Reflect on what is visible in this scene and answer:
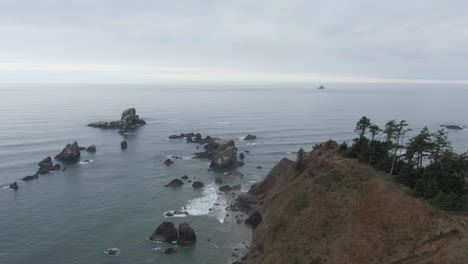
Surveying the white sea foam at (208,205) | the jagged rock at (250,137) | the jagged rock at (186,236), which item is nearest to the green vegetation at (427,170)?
the white sea foam at (208,205)

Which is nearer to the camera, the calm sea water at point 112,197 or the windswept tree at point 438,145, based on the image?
the windswept tree at point 438,145

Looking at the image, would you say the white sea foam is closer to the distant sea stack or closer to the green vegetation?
the green vegetation

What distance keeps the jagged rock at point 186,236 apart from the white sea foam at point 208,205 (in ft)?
33.8

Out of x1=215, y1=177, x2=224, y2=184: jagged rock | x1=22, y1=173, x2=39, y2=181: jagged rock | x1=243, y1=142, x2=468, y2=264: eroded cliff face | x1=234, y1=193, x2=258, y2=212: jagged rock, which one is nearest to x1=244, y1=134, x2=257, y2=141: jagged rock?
x1=215, y1=177, x2=224, y2=184: jagged rock

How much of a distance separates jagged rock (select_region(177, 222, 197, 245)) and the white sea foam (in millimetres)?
10315

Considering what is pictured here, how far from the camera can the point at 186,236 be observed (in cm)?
6644

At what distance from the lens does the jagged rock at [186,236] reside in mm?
66312

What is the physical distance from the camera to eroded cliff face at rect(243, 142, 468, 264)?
1665 inches

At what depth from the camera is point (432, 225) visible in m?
43.8

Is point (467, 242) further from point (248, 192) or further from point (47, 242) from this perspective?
point (47, 242)

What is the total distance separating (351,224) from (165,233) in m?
35.6

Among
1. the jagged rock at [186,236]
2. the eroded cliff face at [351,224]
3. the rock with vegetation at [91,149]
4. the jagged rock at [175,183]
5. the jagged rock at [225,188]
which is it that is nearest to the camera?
the eroded cliff face at [351,224]

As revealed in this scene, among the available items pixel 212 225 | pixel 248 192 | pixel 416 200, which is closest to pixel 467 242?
pixel 416 200

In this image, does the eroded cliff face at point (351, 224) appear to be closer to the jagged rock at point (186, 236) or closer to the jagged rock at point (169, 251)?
the jagged rock at point (186, 236)
